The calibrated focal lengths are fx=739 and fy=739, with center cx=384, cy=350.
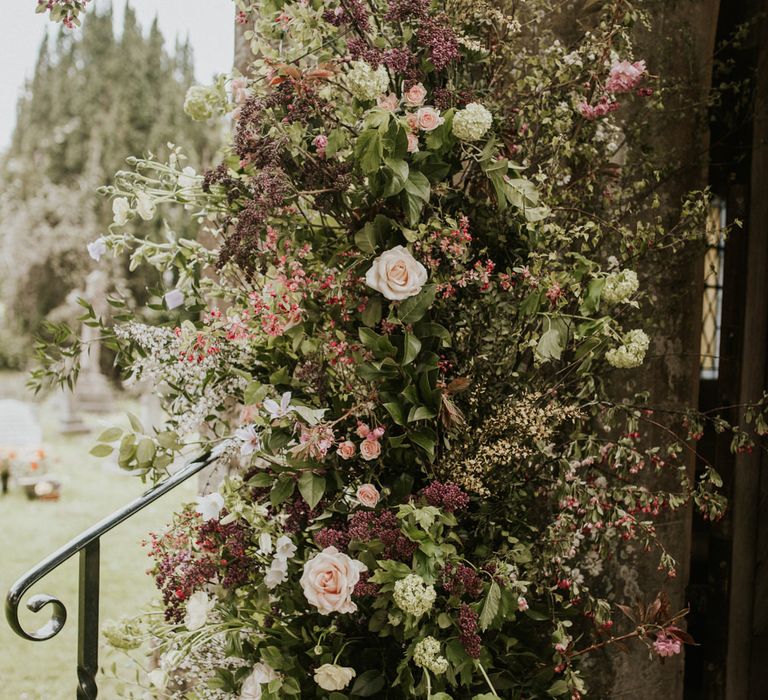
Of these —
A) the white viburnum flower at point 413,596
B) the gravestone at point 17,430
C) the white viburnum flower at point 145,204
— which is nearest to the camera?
the white viburnum flower at point 413,596

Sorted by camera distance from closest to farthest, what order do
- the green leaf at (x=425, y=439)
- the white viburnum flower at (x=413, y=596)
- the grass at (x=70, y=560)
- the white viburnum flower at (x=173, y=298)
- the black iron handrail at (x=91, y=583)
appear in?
the white viburnum flower at (x=413, y=596) → the green leaf at (x=425, y=439) → the black iron handrail at (x=91, y=583) → the white viburnum flower at (x=173, y=298) → the grass at (x=70, y=560)

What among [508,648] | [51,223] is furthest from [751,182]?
[51,223]

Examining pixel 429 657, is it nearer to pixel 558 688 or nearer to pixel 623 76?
pixel 558 688

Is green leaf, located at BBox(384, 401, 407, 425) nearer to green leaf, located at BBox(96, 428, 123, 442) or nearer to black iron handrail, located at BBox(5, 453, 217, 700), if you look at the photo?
black iron handrail, located at BBox(5, 453, 217, 700)

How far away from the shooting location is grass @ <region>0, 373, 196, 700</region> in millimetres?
5227

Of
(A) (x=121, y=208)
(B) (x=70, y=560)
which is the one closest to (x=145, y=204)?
(A) (x=121, y=208)

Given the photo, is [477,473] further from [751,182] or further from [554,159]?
[751,182]

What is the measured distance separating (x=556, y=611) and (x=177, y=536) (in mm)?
987

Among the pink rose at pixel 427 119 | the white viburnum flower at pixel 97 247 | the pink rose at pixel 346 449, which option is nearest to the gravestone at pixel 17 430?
the white viburnum flower at pixel 97 247

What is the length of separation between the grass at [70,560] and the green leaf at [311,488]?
1.83 meters

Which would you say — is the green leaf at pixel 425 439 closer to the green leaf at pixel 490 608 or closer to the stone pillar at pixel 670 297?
the green leaf at pixel 490 608

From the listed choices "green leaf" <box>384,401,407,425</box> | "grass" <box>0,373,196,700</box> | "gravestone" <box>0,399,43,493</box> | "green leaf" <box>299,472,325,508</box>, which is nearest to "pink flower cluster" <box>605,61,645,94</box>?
"green leaf" <box>384,401,407,425</box>

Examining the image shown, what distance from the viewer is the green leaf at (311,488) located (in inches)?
64.1

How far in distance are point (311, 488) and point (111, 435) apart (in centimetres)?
52
